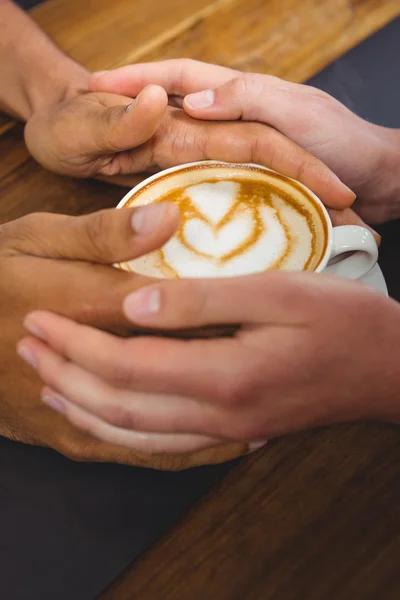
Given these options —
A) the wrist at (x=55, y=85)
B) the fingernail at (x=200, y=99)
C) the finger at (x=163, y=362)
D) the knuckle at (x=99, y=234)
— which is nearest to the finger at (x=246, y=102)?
the fingernail at (x=200, y=99)

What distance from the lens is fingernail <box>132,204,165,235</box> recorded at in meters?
0.58

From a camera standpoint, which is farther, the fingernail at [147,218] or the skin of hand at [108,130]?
the skin of hand at [108,130]

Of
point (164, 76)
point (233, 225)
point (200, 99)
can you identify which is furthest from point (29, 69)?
point (233, 225)

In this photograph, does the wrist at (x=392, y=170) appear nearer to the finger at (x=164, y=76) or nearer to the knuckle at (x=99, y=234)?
the finger at (x=164, y=76)

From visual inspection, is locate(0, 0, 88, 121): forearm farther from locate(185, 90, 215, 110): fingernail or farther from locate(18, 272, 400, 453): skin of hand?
locate(18, 272, 400, 453): skin of hand

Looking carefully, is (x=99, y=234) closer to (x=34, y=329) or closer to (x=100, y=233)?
(x=100, y=233)

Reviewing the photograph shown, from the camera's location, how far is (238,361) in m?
0.57

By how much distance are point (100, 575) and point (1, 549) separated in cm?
13

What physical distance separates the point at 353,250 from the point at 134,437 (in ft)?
1.19

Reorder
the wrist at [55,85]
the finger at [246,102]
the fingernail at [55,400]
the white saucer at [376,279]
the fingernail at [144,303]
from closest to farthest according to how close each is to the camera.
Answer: the fingernail at [144,303] → the fingernail at [55,400] → the white saucer at [376,279] → the finger at [246,102] → the wrist at [55,85]

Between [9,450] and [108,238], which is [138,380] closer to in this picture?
[108,238]

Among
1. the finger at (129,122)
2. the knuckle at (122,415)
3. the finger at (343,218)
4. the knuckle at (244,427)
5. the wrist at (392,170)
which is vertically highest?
the finger at (129,122)

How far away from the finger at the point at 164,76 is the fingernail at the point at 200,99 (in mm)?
84

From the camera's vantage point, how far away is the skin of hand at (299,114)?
93 cm
